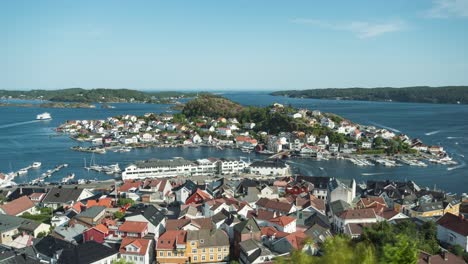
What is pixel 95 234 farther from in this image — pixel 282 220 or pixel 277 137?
pixel 277 137

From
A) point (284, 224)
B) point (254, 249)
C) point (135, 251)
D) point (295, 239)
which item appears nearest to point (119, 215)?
point (135, 251)

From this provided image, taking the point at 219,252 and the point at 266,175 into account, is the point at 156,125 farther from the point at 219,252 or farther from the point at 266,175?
the point at 219,252

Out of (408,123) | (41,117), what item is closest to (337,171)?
(408,123)

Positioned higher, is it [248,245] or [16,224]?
[248,245]

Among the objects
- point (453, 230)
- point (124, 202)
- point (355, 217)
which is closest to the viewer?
point (453, 230)

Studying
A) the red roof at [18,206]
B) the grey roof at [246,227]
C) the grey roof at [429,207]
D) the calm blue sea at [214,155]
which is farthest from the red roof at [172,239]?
the calm blue sea at [214,155]
